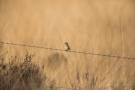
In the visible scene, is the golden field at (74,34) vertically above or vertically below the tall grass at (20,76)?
above

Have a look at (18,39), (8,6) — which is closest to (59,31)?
(18,39)

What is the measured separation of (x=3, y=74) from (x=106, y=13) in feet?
6.08

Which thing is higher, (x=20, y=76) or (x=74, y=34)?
(x=74, y=34)

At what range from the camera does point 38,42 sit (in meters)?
3.96

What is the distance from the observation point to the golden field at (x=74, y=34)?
11.3 ft

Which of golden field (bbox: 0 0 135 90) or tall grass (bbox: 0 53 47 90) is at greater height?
golden field (bbox: 0 0 135 90)

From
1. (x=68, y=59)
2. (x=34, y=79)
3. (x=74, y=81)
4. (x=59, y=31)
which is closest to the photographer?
(x=74, y=81)

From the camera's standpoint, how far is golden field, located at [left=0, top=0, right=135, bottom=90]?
136 inches

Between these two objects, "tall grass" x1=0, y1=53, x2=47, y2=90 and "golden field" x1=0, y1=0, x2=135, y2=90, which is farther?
"golden field" x1=0, y1=0, x2=135, y2=90

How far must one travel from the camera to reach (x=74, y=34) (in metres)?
3.97

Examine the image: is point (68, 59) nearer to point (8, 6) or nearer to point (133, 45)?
point (133, 45)

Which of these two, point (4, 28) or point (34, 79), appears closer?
point (34, 79)

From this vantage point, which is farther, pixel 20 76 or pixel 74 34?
pixel 74 34

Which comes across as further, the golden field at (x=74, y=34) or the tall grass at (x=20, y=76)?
the golden field at (x=74, y=34)
